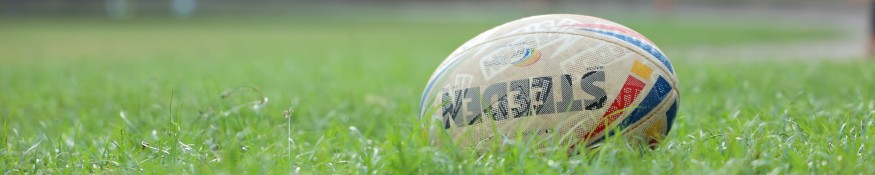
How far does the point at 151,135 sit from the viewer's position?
3781 mm

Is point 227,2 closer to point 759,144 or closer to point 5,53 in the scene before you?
point 5,53

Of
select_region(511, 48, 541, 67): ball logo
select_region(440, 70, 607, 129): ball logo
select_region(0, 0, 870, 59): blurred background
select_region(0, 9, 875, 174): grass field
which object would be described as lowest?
select_region(0, 9, 875, 174): grass field

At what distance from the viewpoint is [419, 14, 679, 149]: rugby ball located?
305cm

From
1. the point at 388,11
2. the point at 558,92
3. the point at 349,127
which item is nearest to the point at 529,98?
the point at 558,92

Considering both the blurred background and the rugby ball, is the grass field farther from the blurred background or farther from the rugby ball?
the blurred background

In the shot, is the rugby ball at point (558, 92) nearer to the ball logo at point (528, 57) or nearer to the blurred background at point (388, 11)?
the ball logo at point (528, 57)

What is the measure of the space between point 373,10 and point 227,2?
266 inches

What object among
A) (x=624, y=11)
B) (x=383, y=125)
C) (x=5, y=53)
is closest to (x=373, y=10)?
(x=624, y=11)

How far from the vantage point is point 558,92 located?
3066 mm

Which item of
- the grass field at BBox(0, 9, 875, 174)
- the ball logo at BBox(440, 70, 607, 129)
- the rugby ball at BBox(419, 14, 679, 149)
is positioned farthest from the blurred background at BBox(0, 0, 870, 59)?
the ball logo at BBox(440, 70, 607, 129)

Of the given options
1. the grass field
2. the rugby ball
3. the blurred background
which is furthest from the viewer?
the blurred background

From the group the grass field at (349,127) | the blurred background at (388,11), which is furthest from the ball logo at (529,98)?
the blurred background at (388,11)

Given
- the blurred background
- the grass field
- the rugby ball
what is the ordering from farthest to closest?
the blurred background, the rugby ball, the grass field

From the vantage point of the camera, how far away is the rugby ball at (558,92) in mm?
3055
